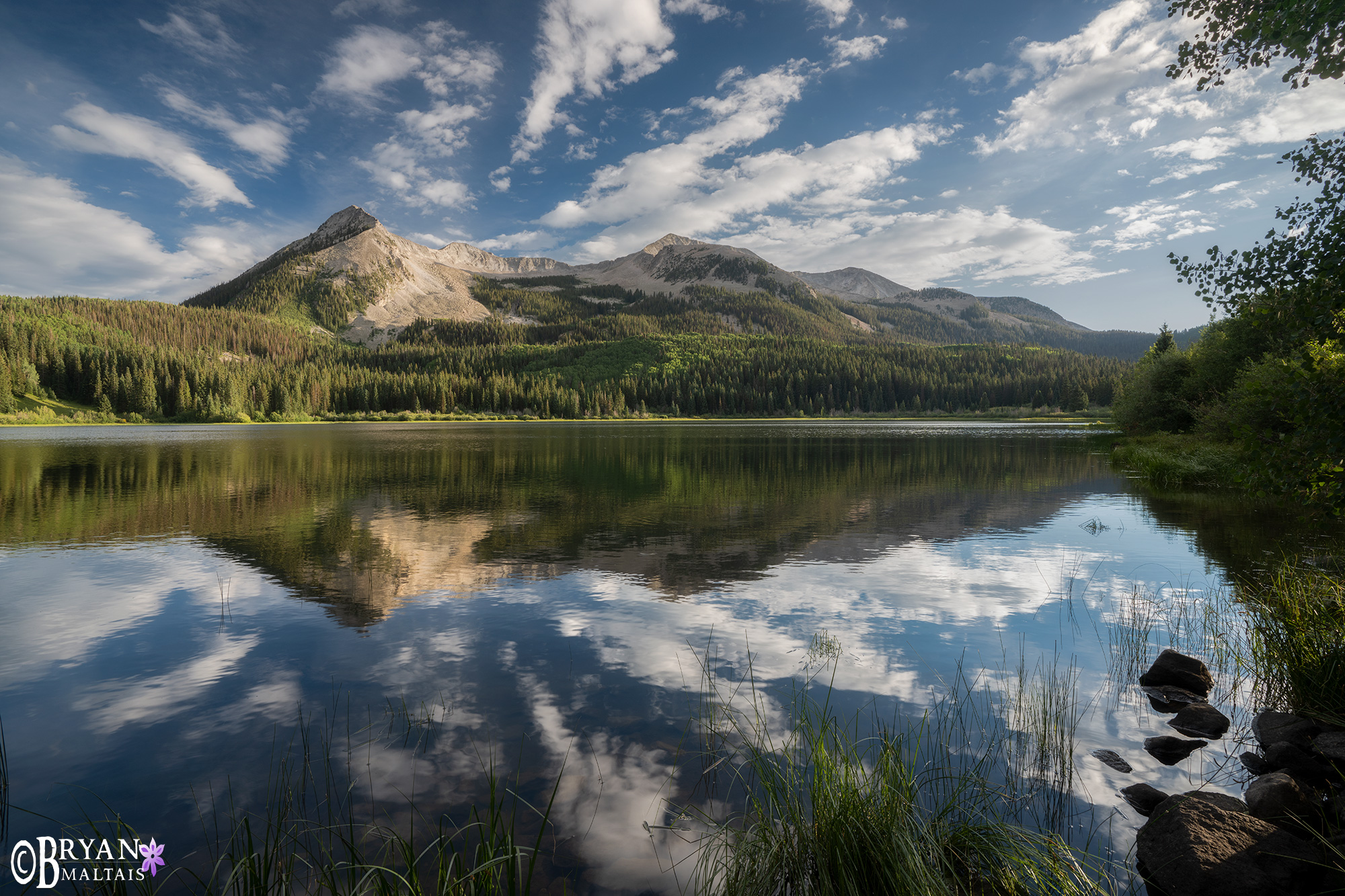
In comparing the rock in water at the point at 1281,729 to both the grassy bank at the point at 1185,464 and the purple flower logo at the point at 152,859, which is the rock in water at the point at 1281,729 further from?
the grassy bank at the point at 1185,464

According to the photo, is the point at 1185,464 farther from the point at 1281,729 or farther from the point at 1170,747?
the point at 1170,747

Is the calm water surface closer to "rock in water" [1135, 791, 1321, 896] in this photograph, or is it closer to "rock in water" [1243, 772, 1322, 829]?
"rock in water" [1135, 791, 1321, 896]

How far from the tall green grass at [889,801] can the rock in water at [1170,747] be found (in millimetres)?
888

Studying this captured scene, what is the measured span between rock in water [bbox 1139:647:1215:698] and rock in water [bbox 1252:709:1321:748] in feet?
3.39

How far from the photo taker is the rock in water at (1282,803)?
589 centimetres

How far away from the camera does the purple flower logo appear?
4.92m

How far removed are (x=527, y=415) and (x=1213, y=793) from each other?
→ 201m

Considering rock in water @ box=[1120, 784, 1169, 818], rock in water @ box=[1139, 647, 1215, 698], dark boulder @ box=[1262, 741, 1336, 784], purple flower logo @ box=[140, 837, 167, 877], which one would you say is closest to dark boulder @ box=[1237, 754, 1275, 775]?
dark boulder @ box=[1262, 741, 1336, 784]

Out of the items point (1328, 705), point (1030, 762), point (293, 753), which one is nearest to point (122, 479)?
point (293, 753)

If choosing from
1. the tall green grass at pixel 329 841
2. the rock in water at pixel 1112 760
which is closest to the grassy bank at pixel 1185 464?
the rock in water at pixel 1112 760

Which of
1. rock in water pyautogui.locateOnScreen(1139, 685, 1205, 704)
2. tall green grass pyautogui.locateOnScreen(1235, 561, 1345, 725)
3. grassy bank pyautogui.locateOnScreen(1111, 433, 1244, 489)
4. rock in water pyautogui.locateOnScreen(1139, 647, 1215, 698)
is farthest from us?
grassy bank pyautogui.locateOnScreen(1111, 433, 1244, 489)

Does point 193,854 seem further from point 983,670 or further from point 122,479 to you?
point 122,479

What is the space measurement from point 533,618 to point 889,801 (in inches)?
369

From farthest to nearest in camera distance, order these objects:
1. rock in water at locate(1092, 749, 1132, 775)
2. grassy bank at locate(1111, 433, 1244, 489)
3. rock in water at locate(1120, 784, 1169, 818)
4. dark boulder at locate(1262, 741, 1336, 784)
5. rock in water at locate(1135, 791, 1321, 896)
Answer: grassy bank at locate(1111, 433, 1244, 489), rock in water at locate(1092, 749, 1132, 775), dark boulder at locate(1262, 741, 1336, 784), rock in water at locate(1120, 784, 1169, 818), rock in water at locate(1135, 791, 1321, 896)
